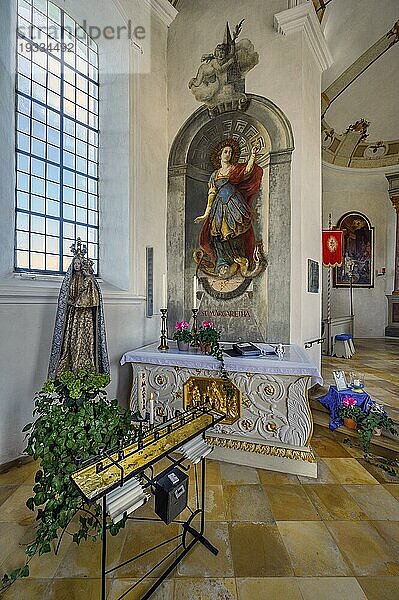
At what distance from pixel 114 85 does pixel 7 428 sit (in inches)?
188

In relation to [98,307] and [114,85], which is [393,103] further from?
[98,307]

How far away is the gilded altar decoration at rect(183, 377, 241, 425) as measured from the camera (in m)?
4.10

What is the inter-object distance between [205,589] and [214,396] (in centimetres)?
205

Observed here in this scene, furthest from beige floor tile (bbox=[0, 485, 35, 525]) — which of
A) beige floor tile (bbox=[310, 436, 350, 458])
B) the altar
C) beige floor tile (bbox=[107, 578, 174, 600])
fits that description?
beige floor tile (bbox=[310, 436, 350, 458])

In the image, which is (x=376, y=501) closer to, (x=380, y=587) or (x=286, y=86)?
(x=380, y=587)

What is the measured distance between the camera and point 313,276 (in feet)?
19.7

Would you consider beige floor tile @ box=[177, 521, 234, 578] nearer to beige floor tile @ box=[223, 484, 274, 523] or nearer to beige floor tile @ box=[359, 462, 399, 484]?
beige floor tile @ box=[223, 484, 274, 523]

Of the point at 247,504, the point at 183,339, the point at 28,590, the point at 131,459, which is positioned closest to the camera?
the point at 131,459

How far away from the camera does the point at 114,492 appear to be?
1884 millimetres

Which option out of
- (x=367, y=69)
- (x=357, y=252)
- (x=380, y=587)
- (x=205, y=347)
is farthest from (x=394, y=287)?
(x=380, y=587)

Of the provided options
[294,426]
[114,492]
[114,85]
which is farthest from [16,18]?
[294,426]

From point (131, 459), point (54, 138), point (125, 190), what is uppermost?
point (54, 138)

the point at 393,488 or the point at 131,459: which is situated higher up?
the point at 131,459

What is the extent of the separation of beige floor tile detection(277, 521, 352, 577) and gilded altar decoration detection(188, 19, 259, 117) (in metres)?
5.27
